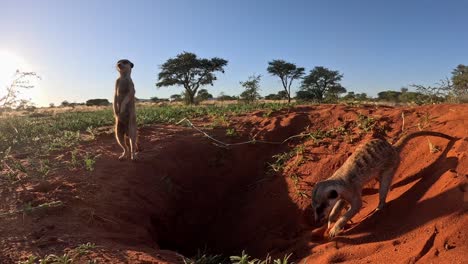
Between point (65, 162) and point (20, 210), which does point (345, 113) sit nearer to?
point (65, 162)

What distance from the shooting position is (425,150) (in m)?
4.87

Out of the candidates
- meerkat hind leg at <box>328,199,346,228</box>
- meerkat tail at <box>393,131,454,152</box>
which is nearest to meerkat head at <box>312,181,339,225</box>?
meerkat hind leg at <box>328,199,346,228</box>

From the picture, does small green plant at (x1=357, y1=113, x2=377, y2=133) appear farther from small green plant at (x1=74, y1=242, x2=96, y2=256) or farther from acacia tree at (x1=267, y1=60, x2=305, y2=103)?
acacia tree at (x1=267, y1=60, x2=305, y2=103)

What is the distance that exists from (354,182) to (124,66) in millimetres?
4449

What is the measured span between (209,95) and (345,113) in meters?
26.9

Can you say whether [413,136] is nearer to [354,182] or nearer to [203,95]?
[354,182]

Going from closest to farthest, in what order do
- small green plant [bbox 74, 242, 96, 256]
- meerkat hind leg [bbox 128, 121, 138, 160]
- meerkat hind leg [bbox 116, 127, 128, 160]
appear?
small green plant [bbox 74, 242, 96, 256]
meerkat hind leg [bbox 128, 121, 138, 160]
meerkat hind leg [bbox 116, 127, 128, 160]

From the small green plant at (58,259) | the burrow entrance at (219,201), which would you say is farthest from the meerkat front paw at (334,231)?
the small green plant at (58,259)

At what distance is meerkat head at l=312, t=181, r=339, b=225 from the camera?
13.5 feet

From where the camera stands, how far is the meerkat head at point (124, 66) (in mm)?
7039

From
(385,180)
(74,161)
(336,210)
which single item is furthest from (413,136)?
(74,161)

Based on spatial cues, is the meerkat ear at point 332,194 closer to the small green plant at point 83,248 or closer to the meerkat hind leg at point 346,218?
the meerkat hind leg at point 346,218

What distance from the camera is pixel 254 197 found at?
20.0 ft

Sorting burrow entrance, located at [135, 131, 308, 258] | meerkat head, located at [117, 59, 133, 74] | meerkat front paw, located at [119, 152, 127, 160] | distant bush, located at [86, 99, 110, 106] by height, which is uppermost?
meerkat head, located at [117, 59, 133, 74]
